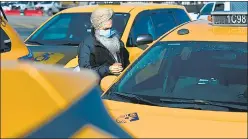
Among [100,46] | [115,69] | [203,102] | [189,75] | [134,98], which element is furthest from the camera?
[100,46]

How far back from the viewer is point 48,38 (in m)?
8.28

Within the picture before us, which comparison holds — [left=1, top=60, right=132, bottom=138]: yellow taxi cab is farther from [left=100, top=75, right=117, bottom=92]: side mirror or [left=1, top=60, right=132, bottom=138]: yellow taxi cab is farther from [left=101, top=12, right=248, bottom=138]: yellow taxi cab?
[left=100, top=75, right=117, bottom=92]: side mirror

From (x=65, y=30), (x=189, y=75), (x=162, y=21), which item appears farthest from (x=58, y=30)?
(x=189, y=75)

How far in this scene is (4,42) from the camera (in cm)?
552

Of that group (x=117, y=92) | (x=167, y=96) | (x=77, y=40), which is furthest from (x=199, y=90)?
(x=77, y=40)

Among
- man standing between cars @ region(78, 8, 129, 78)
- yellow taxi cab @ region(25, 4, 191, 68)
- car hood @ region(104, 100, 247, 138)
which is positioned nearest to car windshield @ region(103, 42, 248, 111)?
car hood @ region(104, 100, 247, 138)

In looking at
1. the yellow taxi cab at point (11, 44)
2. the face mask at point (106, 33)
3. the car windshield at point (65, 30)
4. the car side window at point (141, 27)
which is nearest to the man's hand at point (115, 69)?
the face mask at point (106, 33)

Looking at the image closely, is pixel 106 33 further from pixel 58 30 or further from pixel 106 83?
pixel 58 30

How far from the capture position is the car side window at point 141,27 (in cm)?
753

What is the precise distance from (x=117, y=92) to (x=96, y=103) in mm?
2138

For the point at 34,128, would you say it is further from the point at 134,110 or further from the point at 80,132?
the point at 134,110

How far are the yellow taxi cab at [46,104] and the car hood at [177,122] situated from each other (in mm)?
1034

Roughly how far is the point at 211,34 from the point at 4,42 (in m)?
2.24

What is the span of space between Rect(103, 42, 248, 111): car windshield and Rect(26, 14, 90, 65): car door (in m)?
3.15
